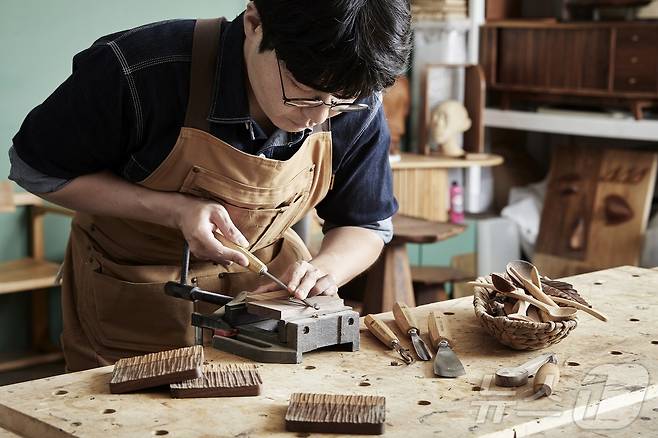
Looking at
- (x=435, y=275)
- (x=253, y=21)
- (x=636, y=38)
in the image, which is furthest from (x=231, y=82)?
(x=636, y=38)

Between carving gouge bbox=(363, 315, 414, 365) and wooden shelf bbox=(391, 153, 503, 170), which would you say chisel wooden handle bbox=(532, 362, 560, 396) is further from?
wooden shelf bbox=(391, 153, 503, 170)

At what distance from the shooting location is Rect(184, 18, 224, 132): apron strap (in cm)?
222

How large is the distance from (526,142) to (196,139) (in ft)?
15.7

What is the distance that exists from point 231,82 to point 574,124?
13.0 feet

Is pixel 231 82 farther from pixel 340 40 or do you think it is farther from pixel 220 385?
pixel 220 385

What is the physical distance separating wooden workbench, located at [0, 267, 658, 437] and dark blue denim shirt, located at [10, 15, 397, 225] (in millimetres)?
516

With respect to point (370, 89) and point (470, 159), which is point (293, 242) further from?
point (470, 159)

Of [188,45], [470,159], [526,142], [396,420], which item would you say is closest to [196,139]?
[188,45]

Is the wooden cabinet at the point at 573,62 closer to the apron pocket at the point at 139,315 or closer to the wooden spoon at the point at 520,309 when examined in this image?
the wooden spoon at the point at 520,309

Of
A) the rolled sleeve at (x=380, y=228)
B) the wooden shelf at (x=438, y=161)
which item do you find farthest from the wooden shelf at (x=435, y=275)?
the rolled sleeve at (x=380, y=228)

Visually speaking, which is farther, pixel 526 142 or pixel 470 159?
pixel 526 142

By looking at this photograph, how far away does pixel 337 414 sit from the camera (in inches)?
63.4

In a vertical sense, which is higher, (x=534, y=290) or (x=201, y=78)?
(x=201, y=78)

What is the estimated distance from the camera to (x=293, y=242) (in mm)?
2648
